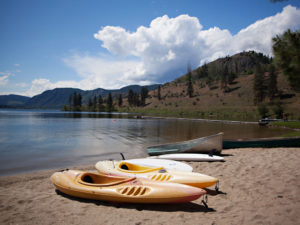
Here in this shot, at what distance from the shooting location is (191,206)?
4758 millimetres

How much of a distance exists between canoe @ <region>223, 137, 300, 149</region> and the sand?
4223mm

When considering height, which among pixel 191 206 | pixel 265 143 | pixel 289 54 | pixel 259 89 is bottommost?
pixel 191 206

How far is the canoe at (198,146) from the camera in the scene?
10.0 meters

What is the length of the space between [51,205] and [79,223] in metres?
1.46

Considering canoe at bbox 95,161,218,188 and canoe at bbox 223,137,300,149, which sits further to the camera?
canoe at bbox 223,137,300,149

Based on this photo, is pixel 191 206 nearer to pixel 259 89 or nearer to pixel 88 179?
pixel 88 179

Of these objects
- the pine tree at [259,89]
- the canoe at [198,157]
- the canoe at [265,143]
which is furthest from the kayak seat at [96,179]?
the pine tree at [259,89]

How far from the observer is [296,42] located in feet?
32.4

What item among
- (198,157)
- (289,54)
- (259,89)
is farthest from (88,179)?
(259,89)

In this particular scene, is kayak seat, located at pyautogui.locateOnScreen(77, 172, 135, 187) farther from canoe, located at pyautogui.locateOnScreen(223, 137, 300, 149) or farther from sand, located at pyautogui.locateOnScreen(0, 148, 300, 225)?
canoe, located at pyautogui.locateOnScreen(223, 137, 300, 149)

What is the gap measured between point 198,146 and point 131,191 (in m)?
6.43

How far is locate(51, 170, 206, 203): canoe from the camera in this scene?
175 inches

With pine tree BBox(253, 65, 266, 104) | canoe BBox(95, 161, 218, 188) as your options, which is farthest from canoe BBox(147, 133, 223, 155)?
pine tree BBox(253, 65, 266, 104)

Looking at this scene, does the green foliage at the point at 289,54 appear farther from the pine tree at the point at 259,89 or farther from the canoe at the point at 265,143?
the pine tree at the point at 259,89
